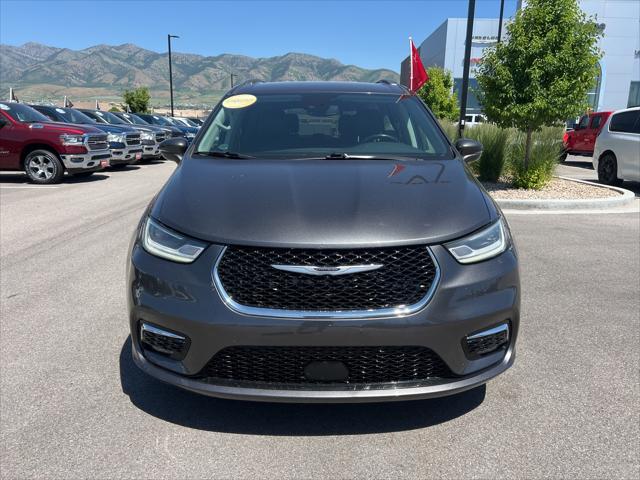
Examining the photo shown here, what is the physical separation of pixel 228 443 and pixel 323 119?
2.25 meters

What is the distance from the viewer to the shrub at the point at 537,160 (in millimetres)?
10320

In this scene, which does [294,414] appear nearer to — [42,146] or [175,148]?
[175,148]

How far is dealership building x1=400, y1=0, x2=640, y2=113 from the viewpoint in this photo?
5391 cm

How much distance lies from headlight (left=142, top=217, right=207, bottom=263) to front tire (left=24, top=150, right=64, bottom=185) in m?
10.6

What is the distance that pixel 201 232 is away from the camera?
7.84ft

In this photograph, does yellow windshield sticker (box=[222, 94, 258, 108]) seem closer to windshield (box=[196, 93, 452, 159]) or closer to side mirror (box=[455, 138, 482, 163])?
windshield (box=[196, 93, 452, 159])

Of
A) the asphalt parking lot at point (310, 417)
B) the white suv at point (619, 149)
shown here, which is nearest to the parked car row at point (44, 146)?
the asphalt parking lot at point (310, 417)

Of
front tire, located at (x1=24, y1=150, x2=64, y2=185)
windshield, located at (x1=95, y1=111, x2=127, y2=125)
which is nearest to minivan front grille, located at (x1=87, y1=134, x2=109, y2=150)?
front tire, located at (x1=24, y1=150, x2=64, y2=185)

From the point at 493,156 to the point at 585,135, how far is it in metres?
9.80

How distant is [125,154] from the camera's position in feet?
49.5

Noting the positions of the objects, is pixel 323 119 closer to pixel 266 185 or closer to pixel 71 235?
pixel 266 185

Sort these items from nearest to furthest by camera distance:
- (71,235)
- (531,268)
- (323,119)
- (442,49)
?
(323,119), (531,268), (71,235), (442,49)

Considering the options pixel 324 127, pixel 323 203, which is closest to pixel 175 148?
pixel 324 127

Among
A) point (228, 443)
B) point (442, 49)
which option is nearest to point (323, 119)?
point (228, 443)
